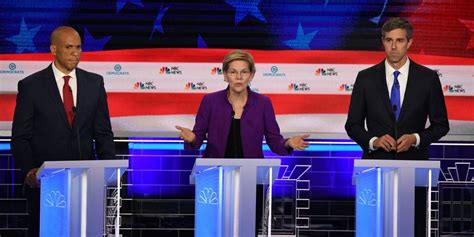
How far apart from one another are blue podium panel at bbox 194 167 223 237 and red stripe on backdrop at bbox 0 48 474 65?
3207 millimetres

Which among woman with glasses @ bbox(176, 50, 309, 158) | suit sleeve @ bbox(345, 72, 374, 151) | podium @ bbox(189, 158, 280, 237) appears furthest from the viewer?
suit sleeve @ bbox(345, 72, 374, 151)

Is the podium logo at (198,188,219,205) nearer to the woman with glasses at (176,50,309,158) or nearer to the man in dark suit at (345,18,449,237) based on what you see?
the woman with glasses at (176,50,309,158)

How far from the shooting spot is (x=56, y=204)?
578cm

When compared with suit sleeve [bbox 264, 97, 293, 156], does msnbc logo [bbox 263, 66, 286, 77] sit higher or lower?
higher

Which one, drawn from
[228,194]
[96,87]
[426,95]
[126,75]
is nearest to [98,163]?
[228,194]

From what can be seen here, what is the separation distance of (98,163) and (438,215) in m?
4.35

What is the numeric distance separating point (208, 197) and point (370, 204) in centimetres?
82

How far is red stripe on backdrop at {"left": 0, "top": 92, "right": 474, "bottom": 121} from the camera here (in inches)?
351

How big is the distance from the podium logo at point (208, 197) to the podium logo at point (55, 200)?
27.0 inches

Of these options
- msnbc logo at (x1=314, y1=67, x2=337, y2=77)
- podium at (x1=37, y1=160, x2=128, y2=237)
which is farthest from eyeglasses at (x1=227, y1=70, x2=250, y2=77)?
msnbc logo at (x1=314, y1=67, x2=337, y2=77)

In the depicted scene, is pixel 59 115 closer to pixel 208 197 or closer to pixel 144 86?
pixel 208 197

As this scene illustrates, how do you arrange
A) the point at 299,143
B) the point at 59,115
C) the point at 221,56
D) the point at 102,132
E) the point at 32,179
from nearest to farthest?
1. the point at 32,179
2. the point at 299,143
3. the point at 59,115
4. the point at 102,132
5. the point at 221,56

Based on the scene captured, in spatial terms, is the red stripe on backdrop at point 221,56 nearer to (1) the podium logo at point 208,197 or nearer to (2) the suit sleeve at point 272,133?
(2) the suit sleeve at point 272,133

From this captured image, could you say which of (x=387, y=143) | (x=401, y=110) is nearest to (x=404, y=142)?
(x=387, y=143)
